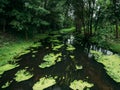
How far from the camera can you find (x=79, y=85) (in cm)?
1190

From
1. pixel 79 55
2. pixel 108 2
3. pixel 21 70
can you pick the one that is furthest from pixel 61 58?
pixel 108 2

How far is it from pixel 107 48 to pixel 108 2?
728 centimetres

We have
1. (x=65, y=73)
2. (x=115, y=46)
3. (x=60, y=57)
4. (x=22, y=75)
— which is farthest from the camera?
(x=115, y=46)

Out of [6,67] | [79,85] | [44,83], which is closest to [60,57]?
[6,67]

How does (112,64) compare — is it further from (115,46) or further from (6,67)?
(6,67)

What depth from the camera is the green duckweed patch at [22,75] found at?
1298 cm

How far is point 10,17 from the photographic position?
2745 centimetres

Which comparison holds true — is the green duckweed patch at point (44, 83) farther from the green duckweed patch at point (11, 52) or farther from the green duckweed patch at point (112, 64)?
the green duckweed patch at point (11, 52)

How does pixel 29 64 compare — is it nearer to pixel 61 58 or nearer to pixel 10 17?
pixel 61 58

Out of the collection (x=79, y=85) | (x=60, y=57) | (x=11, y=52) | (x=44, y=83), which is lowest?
(x=79, y=85)

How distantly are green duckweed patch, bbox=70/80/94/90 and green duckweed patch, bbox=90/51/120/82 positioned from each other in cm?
239

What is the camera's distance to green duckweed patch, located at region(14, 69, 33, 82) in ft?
42.6

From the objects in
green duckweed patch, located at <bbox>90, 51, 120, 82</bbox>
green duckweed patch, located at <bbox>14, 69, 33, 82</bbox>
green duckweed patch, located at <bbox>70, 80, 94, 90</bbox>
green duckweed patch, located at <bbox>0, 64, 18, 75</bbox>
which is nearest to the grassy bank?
green duckweed patch, located at <bbox>0, 64, 18, 75</bbox>

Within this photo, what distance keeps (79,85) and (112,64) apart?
19.1ft
